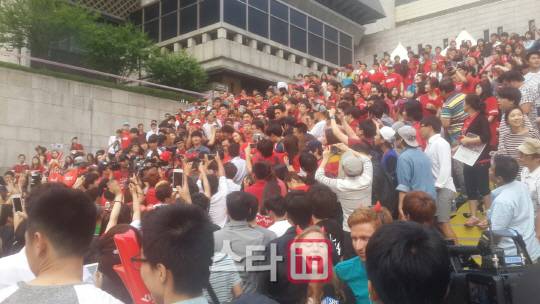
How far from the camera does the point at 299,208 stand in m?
3.71

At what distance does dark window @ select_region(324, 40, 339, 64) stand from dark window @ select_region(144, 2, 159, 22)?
11068 mm

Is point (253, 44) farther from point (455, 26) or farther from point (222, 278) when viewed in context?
point (222, 278)

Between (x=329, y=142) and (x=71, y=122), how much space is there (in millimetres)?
15615

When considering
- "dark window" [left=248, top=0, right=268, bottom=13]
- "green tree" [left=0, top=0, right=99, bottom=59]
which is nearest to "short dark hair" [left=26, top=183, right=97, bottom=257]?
"green tree" [left=0, top=0, right=99, bottom=59]

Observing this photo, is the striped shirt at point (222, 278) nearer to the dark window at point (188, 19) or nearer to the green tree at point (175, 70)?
the green tree at point (175, 70)

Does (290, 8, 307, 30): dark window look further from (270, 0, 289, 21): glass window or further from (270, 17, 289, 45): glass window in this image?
(270, 17, 289, 45): glass window

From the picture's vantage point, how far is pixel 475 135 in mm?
5934

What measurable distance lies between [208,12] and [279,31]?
4.61 m

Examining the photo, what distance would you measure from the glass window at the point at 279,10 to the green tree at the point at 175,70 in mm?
5893

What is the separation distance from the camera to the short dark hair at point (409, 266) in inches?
70.1

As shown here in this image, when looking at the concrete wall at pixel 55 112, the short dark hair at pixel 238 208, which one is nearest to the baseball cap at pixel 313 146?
the short dark hair at pixel 238 208

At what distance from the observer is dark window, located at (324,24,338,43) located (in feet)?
100

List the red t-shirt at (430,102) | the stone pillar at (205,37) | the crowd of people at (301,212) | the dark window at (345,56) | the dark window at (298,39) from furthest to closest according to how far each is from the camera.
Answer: the dark window at (345,56) < the dark window at (298,39) < the stone pillar at (205,37) < the red t-shirt at (430,102) < the crowd of people at (301,212)

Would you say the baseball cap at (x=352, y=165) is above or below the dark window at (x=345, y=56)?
below
